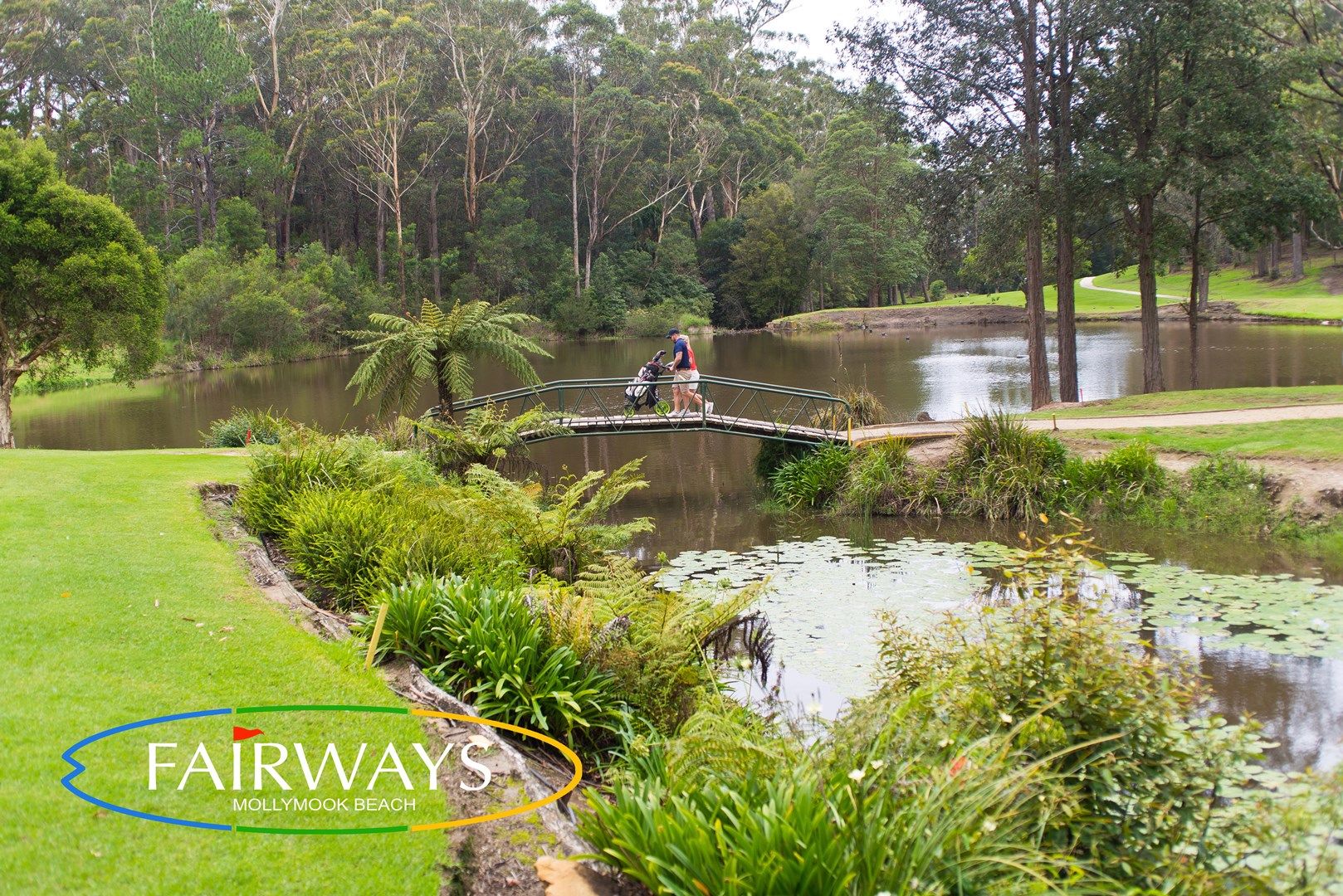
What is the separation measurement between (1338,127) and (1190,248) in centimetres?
2073

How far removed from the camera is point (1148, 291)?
22.5 metres

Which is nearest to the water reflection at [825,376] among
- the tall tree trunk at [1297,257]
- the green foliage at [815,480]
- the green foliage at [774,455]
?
the green foliage at [774,455]

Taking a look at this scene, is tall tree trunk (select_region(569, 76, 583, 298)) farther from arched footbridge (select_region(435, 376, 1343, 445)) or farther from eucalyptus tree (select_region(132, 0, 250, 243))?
arched footbridge (select_region(435, 376, 1343, 445))

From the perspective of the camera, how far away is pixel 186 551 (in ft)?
30.1

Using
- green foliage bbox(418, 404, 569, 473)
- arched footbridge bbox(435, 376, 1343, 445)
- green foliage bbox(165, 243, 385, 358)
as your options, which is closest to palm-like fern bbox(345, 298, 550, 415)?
green foliage bbox(418, 404, 569, 473)

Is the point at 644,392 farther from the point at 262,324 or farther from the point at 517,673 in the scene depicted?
the point at 262,324

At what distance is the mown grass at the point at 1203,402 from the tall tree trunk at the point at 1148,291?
8.95 ft

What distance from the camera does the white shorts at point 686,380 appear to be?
18.0 metres

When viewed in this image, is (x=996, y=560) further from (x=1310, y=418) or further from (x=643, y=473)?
(x=643, y=473)

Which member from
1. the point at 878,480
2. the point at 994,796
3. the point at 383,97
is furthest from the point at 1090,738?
the point at 383,97

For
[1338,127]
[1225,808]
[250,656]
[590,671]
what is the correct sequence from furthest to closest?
[1338,127] → [590,671] → [250,656] → [1225,808]

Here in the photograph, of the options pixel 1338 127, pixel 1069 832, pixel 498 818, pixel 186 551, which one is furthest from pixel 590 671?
pixel 1338 127

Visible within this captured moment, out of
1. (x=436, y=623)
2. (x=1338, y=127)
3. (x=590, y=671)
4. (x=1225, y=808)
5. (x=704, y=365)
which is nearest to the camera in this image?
(x=1225, y=808)

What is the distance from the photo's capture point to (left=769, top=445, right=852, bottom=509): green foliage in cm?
1691
